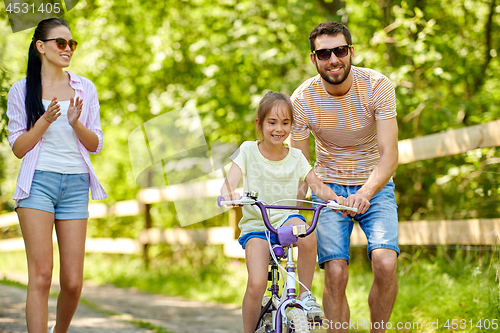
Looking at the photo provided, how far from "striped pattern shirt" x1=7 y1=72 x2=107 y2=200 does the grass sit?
2438 mm

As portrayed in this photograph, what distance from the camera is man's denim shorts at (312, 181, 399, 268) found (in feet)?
10.00

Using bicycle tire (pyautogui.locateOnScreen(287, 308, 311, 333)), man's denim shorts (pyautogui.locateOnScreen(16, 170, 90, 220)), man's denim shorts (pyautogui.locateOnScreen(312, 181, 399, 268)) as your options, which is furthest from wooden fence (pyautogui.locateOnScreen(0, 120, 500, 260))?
man's denim shorts (pyautogui.locateOnScreen(16, 170, 90, 220))

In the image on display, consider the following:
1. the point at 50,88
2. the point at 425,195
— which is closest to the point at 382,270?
the point at 50,88

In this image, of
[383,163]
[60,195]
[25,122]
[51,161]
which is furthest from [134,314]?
[383,163]

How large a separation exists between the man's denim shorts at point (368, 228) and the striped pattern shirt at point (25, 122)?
1.38m

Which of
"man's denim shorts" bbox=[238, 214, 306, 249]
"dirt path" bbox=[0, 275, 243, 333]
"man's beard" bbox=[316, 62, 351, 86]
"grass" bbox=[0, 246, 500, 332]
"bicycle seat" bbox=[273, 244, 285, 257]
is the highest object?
"man's beard" bbox=[316, 62, 351, 86]

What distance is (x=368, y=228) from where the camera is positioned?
3139mm

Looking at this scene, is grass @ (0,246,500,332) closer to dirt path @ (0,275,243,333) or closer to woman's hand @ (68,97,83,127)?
dirt path @ (0,275,243,333)

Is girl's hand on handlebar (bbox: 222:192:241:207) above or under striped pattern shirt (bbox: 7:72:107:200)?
under

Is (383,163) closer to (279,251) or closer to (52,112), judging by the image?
(279,251)

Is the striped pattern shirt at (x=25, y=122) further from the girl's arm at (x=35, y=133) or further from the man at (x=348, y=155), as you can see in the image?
the man at (x=348, y=155)

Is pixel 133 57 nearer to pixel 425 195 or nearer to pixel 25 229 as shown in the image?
pixel 425 195

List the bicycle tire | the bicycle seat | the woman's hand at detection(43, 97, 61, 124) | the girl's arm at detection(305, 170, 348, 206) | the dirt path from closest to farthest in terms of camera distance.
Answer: the bicycle tire < the bicycle seat < the woman's hand at detection(43, 97, 61, 124) < the girl's arm at detection(305, 170, 348, 206) < the dirt path

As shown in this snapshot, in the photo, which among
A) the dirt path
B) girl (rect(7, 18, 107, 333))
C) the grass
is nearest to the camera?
girl (rect(7, 18, 107, 333))
